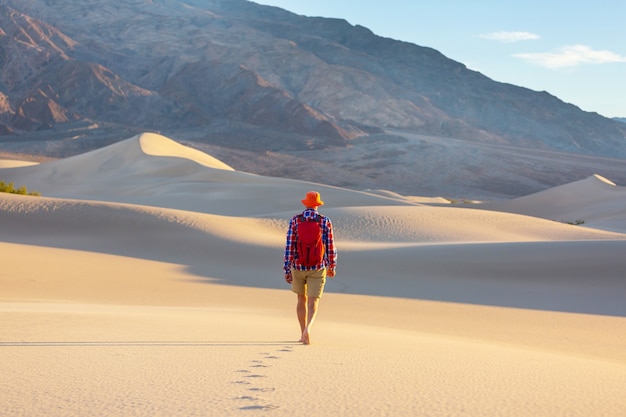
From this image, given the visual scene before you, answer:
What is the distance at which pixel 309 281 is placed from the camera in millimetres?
7344

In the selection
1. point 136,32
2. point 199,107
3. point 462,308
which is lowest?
point 462,308

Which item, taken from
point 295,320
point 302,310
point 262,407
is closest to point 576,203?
point 295,320

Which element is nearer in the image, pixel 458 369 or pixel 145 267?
pixel 458 369

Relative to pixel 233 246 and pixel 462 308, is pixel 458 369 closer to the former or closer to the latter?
pixel 462 308

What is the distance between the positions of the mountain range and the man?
269 ft

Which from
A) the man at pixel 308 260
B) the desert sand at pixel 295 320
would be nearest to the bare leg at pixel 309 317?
the man at pixel 308 260

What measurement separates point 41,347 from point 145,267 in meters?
11.2

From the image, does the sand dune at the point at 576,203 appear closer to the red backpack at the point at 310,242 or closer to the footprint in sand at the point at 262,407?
the red backpack at the point at 310,242

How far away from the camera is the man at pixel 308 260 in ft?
23.5

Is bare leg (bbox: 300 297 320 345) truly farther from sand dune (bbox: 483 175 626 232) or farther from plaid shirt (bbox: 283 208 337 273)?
sand dune (bbox: 483 175 626 232)

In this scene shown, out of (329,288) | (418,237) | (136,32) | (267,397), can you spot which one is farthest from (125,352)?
(136,32)

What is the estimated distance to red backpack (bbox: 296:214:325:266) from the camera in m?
7.16

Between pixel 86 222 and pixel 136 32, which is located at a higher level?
pixel 136 32

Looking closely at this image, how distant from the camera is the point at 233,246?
20.1 metres
